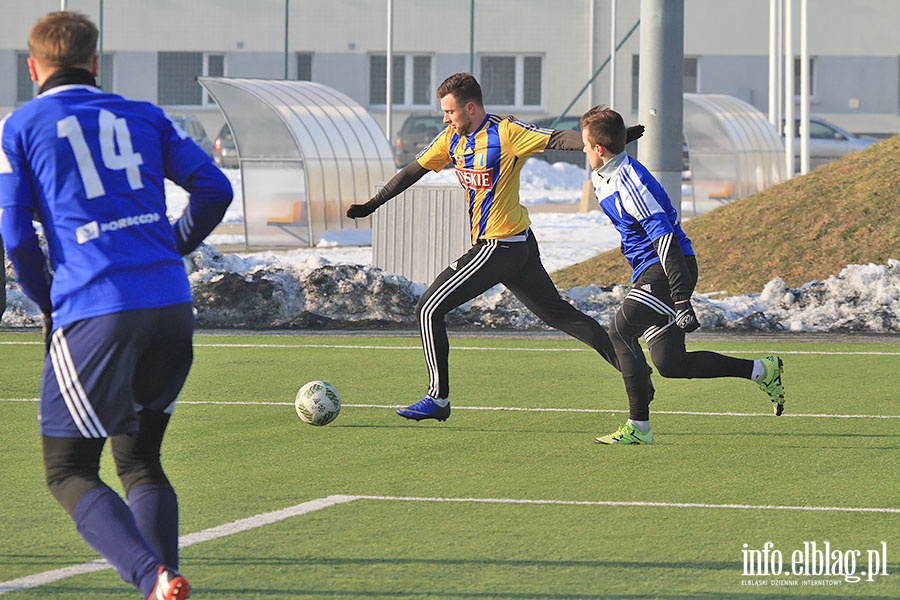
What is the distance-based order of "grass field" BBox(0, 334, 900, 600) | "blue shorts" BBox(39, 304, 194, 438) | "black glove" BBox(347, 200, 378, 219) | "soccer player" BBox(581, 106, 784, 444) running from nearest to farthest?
"blue shorts" BBox(39, 304, 194, 438)
"grass field" BBox(0, 334, 900, 600)
"soccer player" BBox(581, 106, 784, 444)
"black glove" BBox(347, 200, 378, 219)

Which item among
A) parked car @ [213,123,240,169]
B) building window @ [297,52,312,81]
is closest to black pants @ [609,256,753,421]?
parked car @ [213,123,240,169]

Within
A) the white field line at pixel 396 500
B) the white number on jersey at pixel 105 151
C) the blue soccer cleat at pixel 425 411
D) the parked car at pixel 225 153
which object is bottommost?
the white field line at pixel 396 500

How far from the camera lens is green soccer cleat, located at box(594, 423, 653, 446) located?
8.58 meters

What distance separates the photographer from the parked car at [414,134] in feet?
146

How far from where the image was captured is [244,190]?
25.6 m

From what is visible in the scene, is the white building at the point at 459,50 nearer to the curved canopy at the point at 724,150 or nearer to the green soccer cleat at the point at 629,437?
the curved canopy at the point at 724,150

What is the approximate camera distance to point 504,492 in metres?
7.19

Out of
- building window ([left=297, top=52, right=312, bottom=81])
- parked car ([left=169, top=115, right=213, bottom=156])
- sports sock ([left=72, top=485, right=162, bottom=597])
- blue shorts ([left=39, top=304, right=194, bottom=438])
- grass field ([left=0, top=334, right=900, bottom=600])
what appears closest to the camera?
sports sock ([left=72, top=485, right=162, bottom=597])

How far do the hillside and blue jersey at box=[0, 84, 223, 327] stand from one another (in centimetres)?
1316

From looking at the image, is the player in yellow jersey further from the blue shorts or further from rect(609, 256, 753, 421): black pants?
the blue shorts

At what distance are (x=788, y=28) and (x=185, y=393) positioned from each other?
2365 cm

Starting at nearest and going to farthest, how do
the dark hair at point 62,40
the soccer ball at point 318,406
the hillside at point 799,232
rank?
the dark hair at point 62,40
the soccer ball at point 318,406
the hillside at point 799,232

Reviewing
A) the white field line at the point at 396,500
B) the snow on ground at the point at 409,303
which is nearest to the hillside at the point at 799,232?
the snow on ground at the point at 409,303

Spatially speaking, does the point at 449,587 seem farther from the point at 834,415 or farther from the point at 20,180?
the point at 834,415
